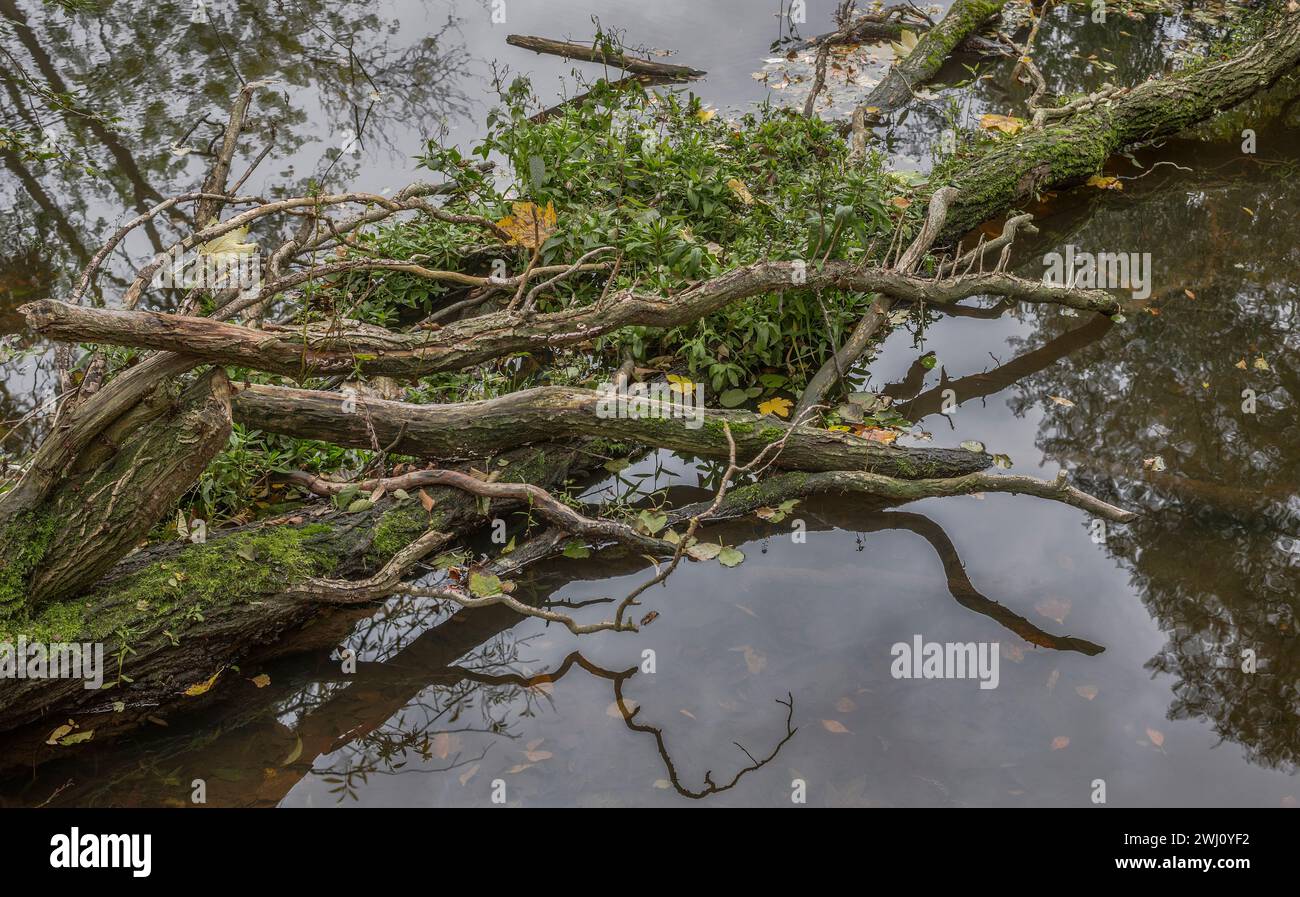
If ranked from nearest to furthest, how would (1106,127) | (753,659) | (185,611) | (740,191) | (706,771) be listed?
1. (706,771)
2. (185,611)
3. (753,659)
4. (740,191)
5. (1106,127)

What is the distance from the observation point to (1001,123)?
25.1 feet

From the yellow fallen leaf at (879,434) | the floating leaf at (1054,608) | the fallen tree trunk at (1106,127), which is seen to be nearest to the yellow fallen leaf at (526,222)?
the yellow fallen leaf at (879,434)

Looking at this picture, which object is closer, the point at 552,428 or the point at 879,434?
the point at 552,428

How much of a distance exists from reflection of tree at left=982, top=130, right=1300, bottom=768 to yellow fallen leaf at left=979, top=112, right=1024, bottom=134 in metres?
0.94

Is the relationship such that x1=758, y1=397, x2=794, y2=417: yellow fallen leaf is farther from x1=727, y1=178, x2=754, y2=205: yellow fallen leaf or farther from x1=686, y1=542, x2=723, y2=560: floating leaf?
x1=727, y1=178, x2=754, y2=205: yellow fallen leaf

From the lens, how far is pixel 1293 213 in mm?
6855

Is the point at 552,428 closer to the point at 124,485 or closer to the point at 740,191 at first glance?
the point at 124,485

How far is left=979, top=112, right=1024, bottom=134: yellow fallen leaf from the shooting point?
7473mm

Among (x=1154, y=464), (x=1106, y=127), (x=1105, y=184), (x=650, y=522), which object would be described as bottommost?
(x=650, y=522)

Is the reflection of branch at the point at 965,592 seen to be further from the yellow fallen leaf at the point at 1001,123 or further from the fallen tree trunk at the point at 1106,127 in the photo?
the yellow fallen leaf at the point at 1001,123

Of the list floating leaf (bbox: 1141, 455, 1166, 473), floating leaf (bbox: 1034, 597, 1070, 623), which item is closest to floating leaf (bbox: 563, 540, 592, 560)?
floating leaf (bbox: 1034, 597, 1070, 623)

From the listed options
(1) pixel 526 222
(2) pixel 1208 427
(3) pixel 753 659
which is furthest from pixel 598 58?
(3) pixel 753 659

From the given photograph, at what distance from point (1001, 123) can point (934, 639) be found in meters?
5.09

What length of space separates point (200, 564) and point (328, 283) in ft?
7.69
